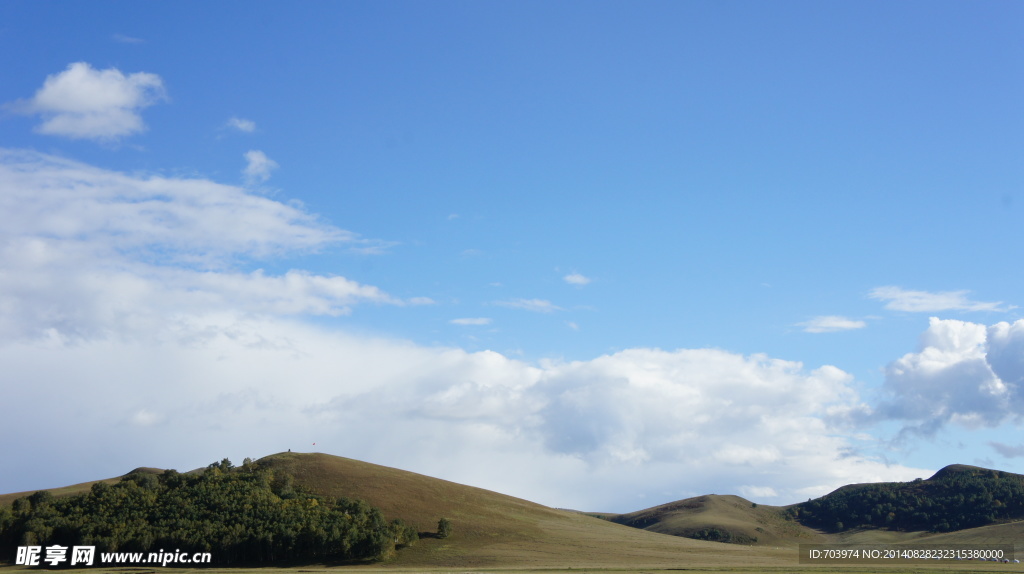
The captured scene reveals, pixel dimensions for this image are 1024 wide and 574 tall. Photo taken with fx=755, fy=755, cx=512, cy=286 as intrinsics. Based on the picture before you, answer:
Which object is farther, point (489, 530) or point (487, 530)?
point (489, 530)

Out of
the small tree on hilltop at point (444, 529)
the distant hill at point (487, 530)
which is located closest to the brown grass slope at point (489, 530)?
the distant hill at point (487, 530)

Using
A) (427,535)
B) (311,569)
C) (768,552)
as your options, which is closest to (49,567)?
(311,569)

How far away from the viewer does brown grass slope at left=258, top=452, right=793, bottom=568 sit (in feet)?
332

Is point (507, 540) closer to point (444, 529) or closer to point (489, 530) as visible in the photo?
point (489, 530)

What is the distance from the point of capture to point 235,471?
5143 inches

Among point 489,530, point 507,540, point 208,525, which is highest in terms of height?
point 208,525

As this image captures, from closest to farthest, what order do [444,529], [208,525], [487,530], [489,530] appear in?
[208,525], [444,529], [487,530], [489,530]

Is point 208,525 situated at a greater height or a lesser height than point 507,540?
greater

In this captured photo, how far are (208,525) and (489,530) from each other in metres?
43.0

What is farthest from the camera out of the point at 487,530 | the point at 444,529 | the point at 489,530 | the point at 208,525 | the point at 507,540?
the point at 489,530

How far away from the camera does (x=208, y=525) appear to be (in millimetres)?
104625

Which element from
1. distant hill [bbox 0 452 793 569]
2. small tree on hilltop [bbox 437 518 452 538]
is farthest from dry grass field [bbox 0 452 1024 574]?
small tree on hilltop [bbox 437 518 452 538]

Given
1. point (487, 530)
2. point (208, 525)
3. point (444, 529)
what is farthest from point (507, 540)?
point (208, 525)

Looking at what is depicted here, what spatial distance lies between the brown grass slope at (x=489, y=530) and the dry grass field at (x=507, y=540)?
0.17 metres
